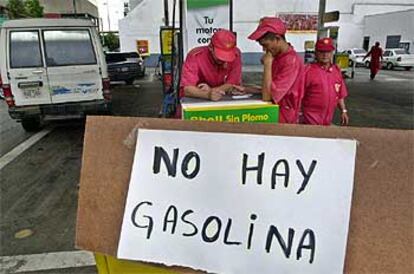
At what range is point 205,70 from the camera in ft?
7.98

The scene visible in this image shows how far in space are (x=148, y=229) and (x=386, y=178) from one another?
0.75 meters

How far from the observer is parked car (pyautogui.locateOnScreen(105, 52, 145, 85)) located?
15359 millimetres

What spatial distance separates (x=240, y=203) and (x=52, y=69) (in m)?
6.25

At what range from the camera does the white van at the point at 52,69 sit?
6355 mm

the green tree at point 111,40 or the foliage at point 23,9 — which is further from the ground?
the foliage at point 23,9

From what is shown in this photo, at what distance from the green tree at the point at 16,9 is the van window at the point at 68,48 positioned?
20.6 meters

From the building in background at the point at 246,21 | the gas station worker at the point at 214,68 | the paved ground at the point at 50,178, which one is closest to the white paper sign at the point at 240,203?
the gas station worker at the point at 214,68

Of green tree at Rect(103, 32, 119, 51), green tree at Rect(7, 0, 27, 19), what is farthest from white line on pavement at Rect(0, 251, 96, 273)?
green tree at Rect(103, 32, 119, 51)

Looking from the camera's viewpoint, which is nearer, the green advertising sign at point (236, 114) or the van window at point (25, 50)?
the green advertising sign at point (236, 114)

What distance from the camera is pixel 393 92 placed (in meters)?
13.0

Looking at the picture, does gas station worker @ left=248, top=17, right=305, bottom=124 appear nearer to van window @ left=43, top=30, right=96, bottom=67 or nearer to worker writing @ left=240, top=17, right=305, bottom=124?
worker writing @ left=240, top=17, right=305, bottom=124

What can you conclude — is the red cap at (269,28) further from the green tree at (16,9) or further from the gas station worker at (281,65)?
the green tree at (16,9)

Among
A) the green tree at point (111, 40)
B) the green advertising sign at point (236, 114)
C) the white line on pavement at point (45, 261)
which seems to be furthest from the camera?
the green tree at point (111, 40)

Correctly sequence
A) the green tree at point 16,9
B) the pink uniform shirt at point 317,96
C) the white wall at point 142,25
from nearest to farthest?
1. the pink uniform shirt at point 317,96
2. the green tree at point 16,9
3. the white wall at point 142,25
